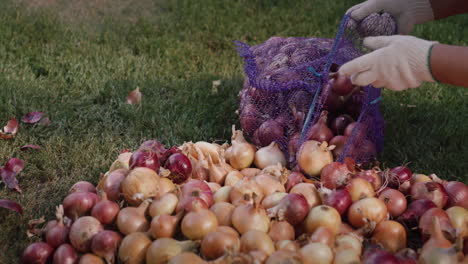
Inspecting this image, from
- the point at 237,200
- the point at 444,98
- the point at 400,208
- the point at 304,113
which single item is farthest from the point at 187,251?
the point at 444,98

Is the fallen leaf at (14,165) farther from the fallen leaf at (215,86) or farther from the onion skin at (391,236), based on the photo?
the onion skin at (391,236)

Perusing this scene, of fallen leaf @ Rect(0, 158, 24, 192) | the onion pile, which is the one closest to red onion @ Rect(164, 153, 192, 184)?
the onion pile

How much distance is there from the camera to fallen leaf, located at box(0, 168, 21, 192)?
2.25 m

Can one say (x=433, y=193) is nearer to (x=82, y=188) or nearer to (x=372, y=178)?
(x=372, y=178)

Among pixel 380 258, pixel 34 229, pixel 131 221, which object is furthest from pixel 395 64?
pixel 34 229

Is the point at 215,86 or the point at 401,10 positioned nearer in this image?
the point at 401,10

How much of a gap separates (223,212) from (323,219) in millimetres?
338

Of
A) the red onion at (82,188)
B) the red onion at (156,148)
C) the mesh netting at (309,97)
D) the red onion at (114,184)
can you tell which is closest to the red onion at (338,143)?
the mesh netting at (309,97)

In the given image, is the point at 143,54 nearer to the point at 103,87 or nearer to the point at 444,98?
the point at 103,87

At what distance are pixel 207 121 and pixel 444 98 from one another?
4.56 feet

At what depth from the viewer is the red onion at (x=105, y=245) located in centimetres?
172

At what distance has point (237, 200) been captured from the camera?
1.92 m

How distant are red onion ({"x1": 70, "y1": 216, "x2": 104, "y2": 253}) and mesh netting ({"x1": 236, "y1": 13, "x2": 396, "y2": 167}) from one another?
2.97 feet

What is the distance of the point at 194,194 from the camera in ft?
6.12
